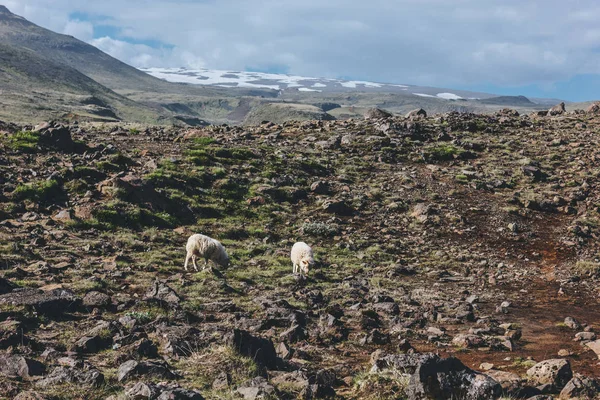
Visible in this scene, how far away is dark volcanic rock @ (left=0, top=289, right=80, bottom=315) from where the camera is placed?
10656mm

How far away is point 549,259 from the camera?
19.0 meters

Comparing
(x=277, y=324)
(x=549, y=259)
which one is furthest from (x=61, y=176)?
(x=549, y=259)

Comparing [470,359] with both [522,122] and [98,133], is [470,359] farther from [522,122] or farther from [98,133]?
[522,122]

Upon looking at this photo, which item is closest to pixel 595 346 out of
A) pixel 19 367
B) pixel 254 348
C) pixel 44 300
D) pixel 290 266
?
pixel 254 348

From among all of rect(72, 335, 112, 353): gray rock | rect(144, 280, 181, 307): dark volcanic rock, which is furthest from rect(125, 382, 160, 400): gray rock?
rect(144, 280, 181, 307): dark volcanic rock

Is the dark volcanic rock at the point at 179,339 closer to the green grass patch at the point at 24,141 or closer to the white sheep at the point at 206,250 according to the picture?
the white sheep at the point at 206,250

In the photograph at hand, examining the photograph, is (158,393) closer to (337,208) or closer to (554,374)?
(554,374)

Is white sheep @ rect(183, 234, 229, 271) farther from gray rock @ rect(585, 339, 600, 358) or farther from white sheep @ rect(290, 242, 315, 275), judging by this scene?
gray rock @ rect(585, 339, 600, 358)

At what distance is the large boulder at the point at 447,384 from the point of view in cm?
688

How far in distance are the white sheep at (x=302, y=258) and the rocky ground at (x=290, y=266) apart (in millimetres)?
472

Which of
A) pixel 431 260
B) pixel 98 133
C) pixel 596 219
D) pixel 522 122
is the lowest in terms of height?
pixel 431 260

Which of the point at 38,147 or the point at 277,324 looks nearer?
Answer: the point at 277,324

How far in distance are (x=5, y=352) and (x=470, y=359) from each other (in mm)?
8352

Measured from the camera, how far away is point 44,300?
10.9 meters
